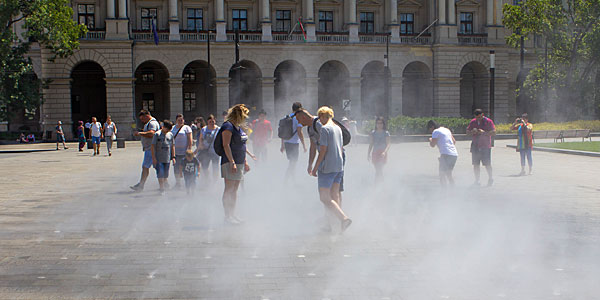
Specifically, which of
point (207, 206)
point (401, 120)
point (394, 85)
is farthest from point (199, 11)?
point (207, 206)

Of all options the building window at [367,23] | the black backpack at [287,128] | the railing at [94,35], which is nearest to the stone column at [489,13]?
the building window at [367,23]

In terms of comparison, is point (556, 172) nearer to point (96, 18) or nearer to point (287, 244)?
point (287, 244)

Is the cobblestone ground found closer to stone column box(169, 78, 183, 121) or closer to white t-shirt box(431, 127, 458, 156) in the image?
white t-shirt box(431, 127, 458, 156)

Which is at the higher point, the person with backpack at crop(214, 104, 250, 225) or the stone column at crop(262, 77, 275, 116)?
the stone column at crop(262, 77, 275, 116)

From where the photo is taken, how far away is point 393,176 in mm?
17766

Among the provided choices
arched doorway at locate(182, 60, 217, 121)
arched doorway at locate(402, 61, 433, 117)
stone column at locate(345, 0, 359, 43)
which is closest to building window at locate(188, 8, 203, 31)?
arched doorway at locate(182, 60, 217, 121)

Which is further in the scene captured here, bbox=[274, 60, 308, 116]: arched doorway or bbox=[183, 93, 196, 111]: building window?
bbox=[183, 93, 196, 111]: building window

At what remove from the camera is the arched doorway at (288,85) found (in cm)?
5234

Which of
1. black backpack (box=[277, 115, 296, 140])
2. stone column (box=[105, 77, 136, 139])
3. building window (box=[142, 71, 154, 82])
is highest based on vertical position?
building window (box=[142, 71, 154, 82])

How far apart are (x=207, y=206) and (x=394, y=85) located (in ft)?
136

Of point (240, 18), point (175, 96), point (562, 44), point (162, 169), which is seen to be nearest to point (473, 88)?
point (562, 44)

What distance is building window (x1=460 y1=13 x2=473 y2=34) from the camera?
54656 millimetres

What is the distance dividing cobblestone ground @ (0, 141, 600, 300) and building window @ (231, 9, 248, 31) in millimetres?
37222

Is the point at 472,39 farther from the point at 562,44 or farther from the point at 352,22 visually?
the point at 352,22
